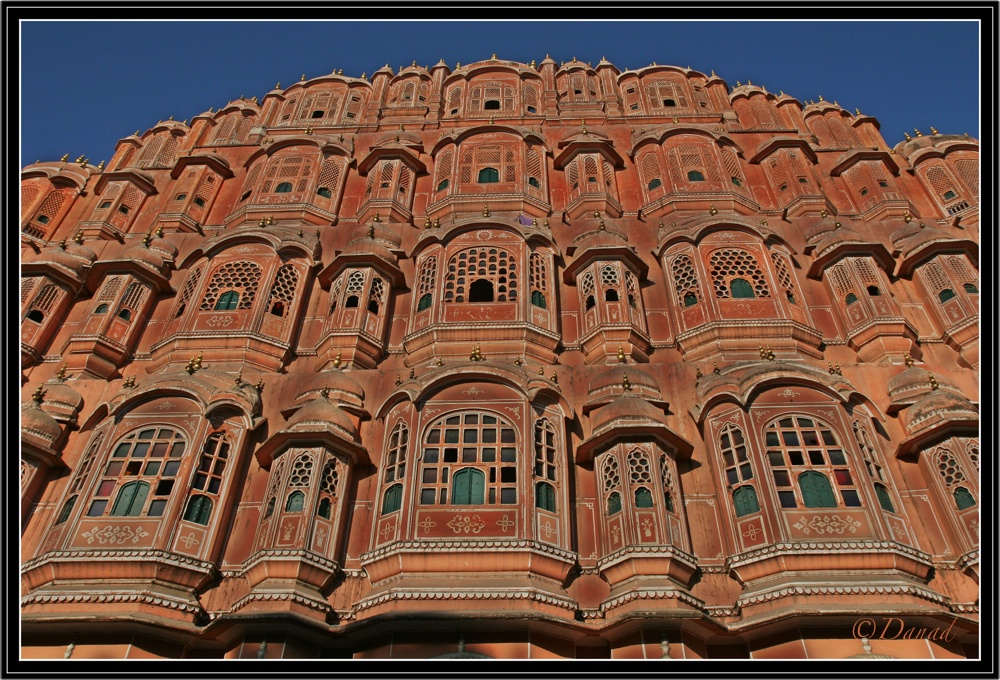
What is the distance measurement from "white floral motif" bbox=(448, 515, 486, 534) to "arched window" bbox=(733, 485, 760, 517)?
171 inches

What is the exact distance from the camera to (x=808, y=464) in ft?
45.5

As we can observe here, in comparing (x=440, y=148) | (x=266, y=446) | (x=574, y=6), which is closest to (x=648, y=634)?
(x=266, y=446)

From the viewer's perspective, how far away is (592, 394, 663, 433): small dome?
46.8 ft

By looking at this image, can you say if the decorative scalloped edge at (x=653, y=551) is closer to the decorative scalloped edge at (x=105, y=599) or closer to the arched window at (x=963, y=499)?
the arched window at (x=963, y=499)

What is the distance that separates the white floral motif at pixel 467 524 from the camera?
13141 millimetres

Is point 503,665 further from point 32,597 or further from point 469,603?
point 32,597

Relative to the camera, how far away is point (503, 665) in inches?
388

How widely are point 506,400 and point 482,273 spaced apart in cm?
471

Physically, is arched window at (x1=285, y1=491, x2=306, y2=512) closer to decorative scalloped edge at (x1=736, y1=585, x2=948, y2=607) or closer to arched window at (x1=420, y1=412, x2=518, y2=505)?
arched window at (x1=420, y1=412, x2=518, y2=505)

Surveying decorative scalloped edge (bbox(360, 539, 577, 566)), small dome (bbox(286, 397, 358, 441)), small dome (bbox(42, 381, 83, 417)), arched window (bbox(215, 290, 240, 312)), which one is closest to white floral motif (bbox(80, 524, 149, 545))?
small dome (bbox(286, 397, 358, 441))

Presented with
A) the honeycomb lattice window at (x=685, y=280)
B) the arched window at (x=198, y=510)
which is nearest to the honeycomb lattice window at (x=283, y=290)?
the arched window at (x=198, y=510)

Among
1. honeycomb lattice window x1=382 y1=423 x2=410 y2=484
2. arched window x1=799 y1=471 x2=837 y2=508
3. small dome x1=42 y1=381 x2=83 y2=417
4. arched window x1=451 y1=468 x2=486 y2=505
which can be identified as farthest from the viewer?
small dome x1=42 y1=381 x2=83 y2=417

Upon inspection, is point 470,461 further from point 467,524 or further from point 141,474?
point 141,474

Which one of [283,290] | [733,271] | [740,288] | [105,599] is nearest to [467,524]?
Result: [105,599]
